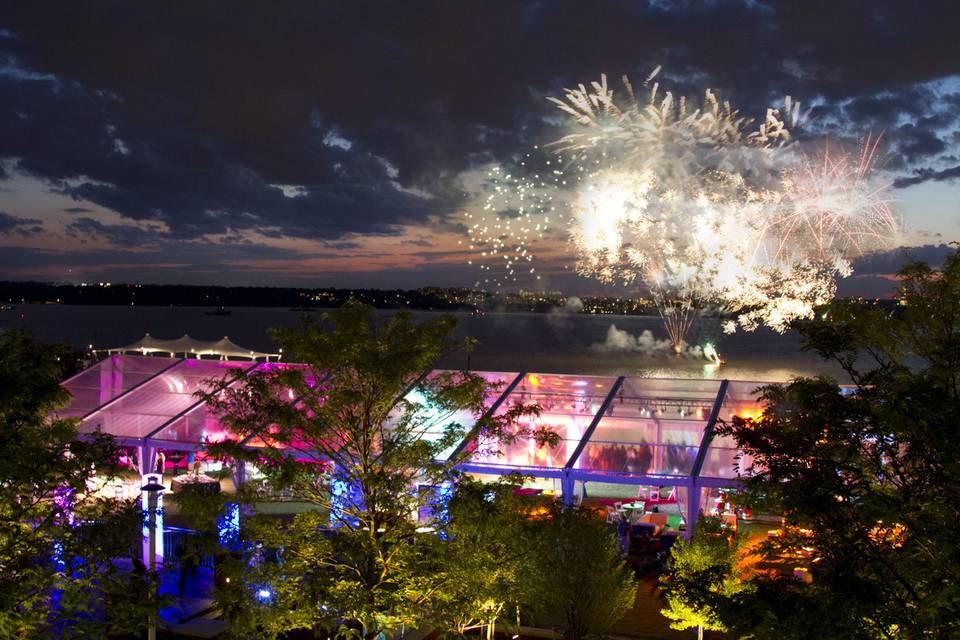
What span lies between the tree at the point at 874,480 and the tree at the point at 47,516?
202 inches

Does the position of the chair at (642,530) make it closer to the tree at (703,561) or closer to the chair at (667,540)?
the chair at (667,540)

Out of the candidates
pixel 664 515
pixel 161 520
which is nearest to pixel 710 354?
pixel 664 515

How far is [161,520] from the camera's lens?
13289mm

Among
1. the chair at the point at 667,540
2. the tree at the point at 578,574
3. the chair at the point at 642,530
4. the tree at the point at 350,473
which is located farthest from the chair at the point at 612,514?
the tree at the point at 350,473

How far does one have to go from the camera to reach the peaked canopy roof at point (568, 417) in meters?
13.5

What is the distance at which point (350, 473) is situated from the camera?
8328mm

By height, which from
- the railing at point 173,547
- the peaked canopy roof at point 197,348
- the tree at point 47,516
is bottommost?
the railing at point 173,547

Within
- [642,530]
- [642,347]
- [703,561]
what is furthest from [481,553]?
[642,347]

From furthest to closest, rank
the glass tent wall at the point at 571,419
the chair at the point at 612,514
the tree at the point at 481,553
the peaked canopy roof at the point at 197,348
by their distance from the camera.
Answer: the peaked canopy roof at the point at 197,348 → the chair at the point at 612,514 → the glass tent wall at the point at 571,419 → the tree at the point at 481,553

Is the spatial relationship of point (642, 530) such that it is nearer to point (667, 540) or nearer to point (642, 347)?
point (667, 540)

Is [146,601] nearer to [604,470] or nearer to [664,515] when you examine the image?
[604,470]

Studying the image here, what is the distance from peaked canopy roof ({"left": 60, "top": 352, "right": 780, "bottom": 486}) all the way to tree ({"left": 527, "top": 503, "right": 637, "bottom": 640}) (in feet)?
10.0

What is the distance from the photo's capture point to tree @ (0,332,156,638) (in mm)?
6625

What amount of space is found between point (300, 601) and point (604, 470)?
666cm
